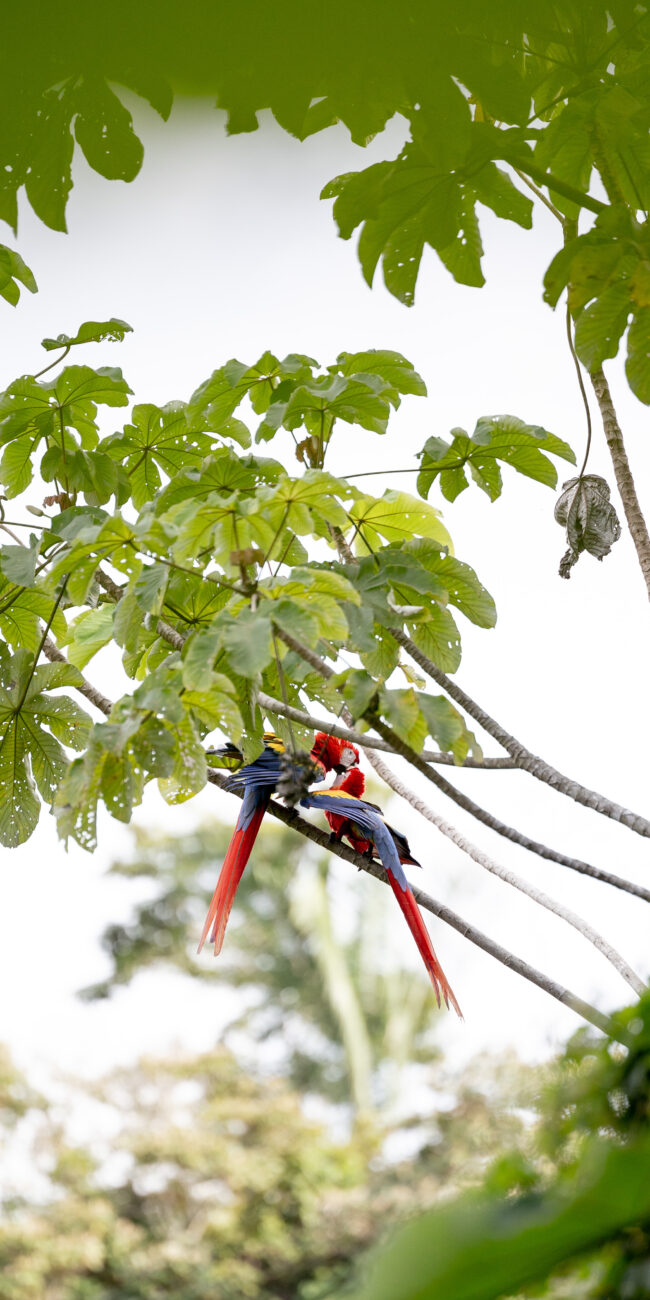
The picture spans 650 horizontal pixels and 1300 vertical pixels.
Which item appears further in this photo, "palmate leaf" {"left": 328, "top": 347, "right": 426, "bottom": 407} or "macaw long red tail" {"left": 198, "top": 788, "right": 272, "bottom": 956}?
"macaw long red tail" {"left": 198, "top": 788, "right": 272, "bottom": 956}

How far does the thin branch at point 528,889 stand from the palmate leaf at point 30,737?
0.44 meters

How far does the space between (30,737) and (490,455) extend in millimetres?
691

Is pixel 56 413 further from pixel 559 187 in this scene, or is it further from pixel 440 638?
pixel 559 187

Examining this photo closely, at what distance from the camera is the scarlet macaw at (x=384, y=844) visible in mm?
1336

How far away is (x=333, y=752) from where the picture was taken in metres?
1.47

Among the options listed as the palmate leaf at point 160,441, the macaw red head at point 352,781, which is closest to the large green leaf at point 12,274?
the palmate leaf at point 160,441

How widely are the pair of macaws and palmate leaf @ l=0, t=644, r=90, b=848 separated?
234mm

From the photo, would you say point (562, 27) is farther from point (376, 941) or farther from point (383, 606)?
point (376, 941)

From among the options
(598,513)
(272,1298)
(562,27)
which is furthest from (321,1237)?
(562,27)

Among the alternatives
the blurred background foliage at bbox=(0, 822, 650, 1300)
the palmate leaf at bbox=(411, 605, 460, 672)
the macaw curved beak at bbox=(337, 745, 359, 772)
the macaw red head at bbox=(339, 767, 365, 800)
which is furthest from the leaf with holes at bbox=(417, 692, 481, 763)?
the blurred background foliage at bbox=(0, 822, 650, 1300)

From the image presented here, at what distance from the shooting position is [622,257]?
91 cm

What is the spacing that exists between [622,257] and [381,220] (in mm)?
230

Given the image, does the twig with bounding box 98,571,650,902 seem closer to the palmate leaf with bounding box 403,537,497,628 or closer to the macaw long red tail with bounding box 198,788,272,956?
the palmate leaf with bounding box 403,537,497,628

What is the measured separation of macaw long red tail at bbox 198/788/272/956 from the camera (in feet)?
4.38
